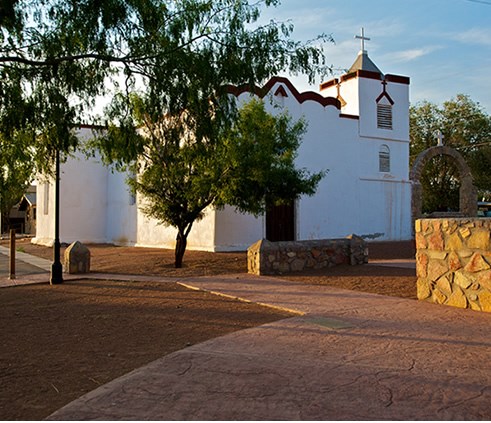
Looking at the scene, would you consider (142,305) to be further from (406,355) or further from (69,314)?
(406,355)

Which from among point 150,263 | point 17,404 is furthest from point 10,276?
point 17,404

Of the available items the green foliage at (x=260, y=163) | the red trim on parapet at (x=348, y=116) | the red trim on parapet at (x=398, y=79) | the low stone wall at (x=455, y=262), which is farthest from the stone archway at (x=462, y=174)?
the low stone wall at (x=455, y=262)

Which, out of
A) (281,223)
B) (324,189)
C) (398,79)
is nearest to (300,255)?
(281,223)

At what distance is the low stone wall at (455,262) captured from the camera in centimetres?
816

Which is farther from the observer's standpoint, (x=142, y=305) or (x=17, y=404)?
(x=142, y=305)

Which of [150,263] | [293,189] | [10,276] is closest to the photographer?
[10,276]

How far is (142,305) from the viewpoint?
30.4ft

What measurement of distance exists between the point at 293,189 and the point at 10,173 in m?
7.79

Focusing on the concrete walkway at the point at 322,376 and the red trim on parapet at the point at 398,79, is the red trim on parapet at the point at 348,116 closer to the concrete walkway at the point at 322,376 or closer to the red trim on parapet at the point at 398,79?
the red trim on parapet at the point at 398,79

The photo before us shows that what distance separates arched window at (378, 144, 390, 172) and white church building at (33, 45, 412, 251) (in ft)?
0.16

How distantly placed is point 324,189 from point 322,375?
18.1 m

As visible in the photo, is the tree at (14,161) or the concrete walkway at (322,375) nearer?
Answer: the concrete walkway at (322,375)

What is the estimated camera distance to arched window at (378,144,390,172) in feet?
82.0

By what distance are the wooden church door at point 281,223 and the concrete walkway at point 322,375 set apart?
13.4 m
